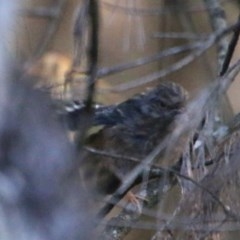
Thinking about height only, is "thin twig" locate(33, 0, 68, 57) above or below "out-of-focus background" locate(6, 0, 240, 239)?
above

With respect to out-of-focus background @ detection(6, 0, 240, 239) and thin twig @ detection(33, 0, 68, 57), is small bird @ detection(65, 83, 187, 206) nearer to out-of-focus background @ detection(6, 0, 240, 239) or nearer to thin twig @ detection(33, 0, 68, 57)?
out-of-focus background @ detection(6, 0, 240, 239)

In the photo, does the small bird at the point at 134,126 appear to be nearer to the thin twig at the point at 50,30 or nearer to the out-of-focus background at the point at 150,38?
the out-of-focus background at the point at 150,38

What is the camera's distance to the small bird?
122 inches

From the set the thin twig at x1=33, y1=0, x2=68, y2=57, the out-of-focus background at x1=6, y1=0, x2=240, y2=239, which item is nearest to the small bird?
the out-of-focus background at x1=6, y1=0, x2=240, y2=239

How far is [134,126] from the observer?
3.32 meters

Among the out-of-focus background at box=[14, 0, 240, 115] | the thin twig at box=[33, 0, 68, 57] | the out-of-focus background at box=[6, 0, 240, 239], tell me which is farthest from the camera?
the out-of-focus background at box=[14, 0, 240, 115]

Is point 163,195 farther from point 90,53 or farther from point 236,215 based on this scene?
point 90,53

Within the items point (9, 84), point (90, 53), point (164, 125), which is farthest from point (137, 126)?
point (9, 84)

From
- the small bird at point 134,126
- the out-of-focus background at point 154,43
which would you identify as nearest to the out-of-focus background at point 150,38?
the out-of-focus background at point 154,43

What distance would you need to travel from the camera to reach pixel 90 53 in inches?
59.6

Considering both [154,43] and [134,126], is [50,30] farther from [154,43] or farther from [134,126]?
[154,43]

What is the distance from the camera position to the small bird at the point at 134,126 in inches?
122

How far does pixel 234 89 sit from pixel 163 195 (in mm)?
1522

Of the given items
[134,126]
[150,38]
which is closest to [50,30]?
[134,126]
